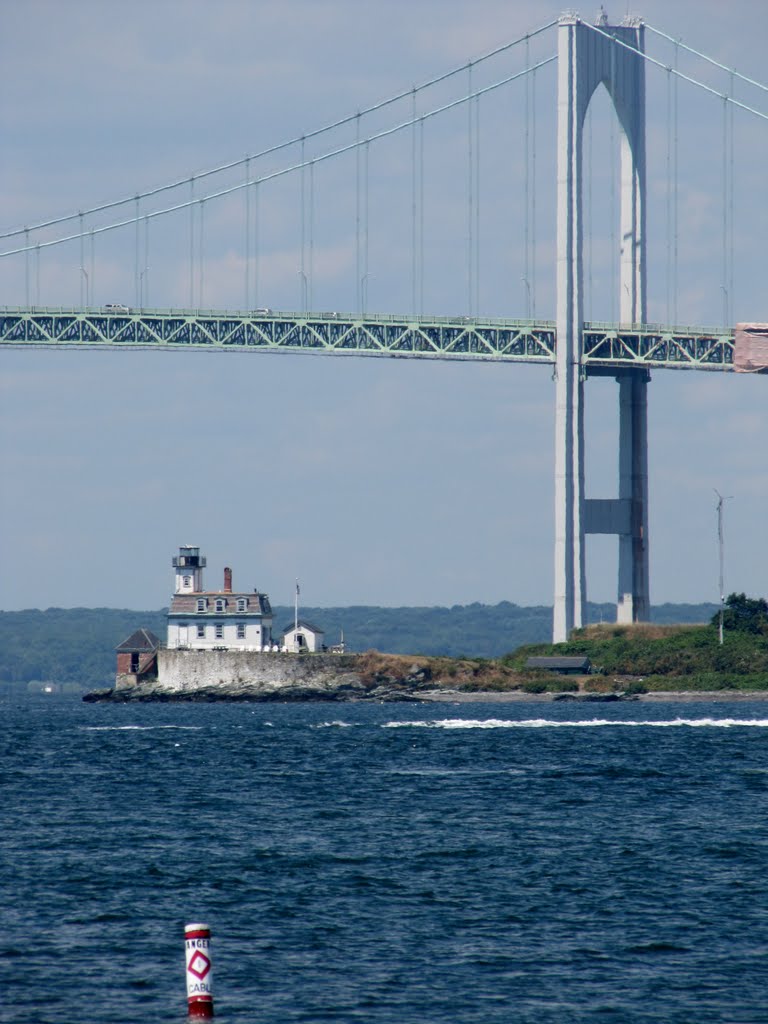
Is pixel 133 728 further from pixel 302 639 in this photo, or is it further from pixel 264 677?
pixel 302 639

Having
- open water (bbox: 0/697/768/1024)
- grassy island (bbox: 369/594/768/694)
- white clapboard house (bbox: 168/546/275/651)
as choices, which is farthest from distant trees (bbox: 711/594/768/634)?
open water (bbox: 0/697/768/1024)

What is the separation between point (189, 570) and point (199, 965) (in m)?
112

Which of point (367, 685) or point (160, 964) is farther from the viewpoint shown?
point (367, 685)

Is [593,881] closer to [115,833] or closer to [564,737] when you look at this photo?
[115,833]

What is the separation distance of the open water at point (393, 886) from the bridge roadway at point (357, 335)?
54.8 m

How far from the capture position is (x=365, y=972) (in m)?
23.1

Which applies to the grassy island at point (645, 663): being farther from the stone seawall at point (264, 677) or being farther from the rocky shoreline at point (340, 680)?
the stone seawall at point (264, 677)

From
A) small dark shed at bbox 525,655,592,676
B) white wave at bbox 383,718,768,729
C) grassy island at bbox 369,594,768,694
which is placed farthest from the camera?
small dark shed at bbox 525,655,592,676

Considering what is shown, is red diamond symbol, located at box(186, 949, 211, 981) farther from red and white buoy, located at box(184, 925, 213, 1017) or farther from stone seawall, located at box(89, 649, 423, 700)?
stone seawall, located at box(89, 649, 423, 700)

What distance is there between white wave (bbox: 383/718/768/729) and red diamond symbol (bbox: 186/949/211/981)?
59897 mm

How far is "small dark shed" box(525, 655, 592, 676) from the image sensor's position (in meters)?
110

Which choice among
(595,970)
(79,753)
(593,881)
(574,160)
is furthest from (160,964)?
(574,160)

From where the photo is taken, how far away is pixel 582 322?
4397 inches

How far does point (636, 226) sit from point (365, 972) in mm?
93311
